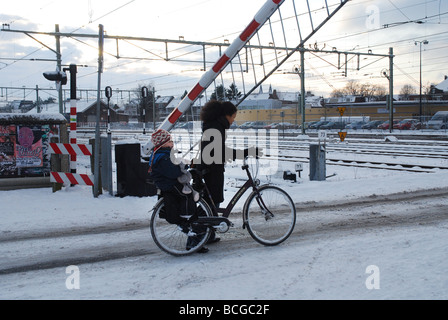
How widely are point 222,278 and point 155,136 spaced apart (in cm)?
178

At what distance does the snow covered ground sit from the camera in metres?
4.04

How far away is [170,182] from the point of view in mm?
5051

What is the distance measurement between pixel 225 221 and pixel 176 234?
620 millimetres

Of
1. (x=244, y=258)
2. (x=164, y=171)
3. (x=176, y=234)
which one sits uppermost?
(x=164, y=171)

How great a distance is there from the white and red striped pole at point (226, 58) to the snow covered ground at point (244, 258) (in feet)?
13.5

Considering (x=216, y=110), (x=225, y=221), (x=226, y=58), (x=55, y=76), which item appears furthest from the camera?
(x=226, y=58)

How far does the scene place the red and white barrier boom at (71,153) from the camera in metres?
9.07

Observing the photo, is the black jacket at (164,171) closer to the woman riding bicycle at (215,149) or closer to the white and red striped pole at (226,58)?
the woman riding bicycle at (215,149)

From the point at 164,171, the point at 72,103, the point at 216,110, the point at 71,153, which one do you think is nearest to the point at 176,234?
the point at 164,171

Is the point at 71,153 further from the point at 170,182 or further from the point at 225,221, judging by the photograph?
the point at 225,221

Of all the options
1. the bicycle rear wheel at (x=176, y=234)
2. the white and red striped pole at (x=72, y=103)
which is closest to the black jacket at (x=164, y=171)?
the bicycle rear wheel at (x=176, y=234)

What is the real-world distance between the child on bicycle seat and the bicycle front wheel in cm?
81

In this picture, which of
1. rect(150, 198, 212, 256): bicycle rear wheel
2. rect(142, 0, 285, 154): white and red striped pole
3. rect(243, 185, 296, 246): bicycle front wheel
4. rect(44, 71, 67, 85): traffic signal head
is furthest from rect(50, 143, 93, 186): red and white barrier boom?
rect(243, 185, 296, 246): bicycle front wheel
